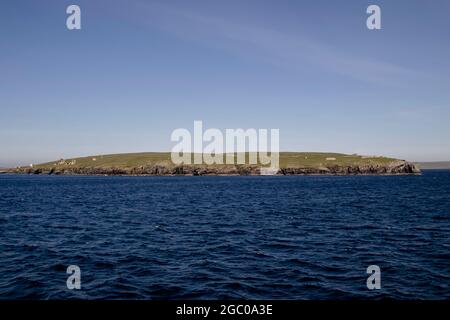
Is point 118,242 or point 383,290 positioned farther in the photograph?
point 118,242

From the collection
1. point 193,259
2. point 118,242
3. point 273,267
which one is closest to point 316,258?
point 273,267

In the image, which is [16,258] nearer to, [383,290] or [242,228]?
[242,228]

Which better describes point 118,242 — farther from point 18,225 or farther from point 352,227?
point 352,227

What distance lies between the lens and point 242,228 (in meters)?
46.1

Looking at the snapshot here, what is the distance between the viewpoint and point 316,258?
102 ft

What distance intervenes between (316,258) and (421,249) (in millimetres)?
11202

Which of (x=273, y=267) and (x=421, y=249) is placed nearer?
(x=273, y=267)

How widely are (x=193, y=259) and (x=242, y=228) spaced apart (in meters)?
16.1
